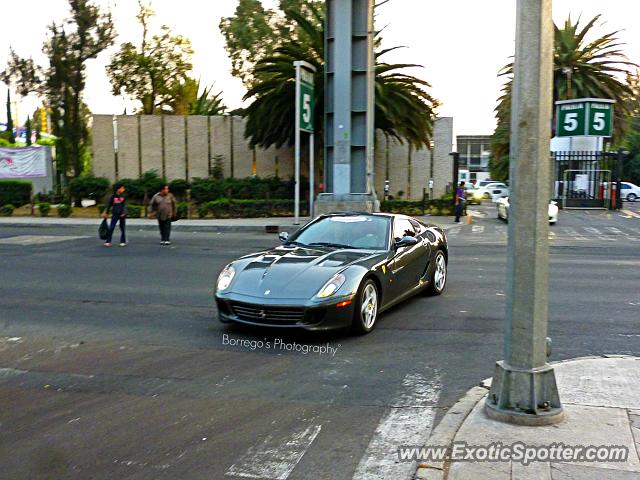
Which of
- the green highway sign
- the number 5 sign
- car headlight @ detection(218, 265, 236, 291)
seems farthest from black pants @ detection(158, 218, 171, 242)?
the number 5 sign

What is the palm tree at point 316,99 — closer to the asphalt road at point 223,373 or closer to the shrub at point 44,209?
the shrub at point 44,209

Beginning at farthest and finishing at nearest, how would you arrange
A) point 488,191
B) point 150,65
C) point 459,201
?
point 488,191
point 150,65
point 459,201

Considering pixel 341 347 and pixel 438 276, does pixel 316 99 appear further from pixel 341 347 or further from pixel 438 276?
pixel 341 347

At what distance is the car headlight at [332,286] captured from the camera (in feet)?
23.0

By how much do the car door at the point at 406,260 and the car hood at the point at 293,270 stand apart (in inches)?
15.0

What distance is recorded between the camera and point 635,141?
214ft

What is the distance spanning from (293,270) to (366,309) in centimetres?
95

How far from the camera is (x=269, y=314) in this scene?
23.0 feet

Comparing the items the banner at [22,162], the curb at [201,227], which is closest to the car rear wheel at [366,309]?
the curb at [201,227]

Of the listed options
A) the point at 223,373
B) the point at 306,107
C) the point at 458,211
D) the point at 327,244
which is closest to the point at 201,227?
the point at 306,107

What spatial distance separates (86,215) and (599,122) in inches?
1019

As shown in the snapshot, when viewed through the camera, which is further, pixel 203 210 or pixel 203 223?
pixel 203 210

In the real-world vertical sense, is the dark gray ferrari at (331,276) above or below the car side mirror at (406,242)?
below

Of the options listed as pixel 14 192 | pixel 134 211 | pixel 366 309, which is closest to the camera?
pixel 366 309
